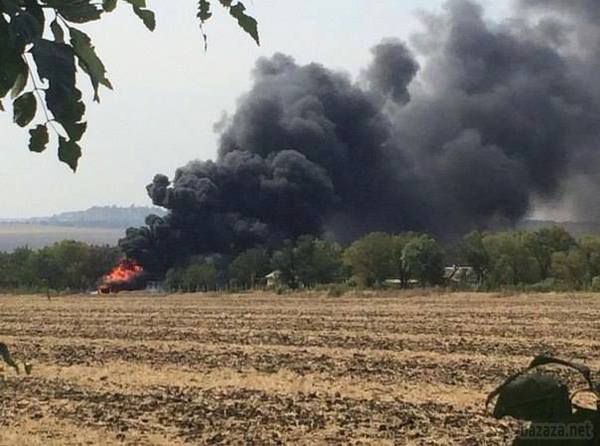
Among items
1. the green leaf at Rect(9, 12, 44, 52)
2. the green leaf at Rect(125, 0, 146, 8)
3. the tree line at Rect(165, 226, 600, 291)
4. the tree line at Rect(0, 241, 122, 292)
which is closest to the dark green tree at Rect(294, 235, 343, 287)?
the tree line at Rect(165, 226, 600, 291)

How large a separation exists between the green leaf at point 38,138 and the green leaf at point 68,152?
23mm

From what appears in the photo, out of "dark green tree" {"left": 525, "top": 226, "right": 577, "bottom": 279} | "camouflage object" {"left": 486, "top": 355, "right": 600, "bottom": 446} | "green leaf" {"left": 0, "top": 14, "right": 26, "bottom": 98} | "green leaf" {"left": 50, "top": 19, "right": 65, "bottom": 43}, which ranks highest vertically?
"dark green tree" {"left": 525, "top": 226, "right": 577, "bottom": 279}

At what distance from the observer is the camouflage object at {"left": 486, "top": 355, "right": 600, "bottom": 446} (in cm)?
100

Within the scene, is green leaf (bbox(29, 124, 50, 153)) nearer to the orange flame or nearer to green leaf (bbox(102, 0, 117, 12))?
green leaf (bbox(102, 0, 117, 12))

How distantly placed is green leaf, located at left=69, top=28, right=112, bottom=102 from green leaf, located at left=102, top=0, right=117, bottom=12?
9 centimetres

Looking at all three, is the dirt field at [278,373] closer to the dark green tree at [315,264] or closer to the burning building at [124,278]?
the dark green tree at [315,264]

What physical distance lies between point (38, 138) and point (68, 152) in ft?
0.13

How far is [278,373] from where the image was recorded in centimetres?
1334

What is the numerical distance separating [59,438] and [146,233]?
156 feet

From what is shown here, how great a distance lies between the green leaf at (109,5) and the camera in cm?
133

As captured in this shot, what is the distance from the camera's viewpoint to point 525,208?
67250 millimetres

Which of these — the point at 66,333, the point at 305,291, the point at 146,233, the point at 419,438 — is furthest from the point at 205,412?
the point at 146,233

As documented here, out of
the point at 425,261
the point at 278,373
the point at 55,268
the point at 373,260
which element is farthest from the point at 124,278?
the point at 278,373

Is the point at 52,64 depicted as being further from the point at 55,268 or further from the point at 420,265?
the point at 55,268
